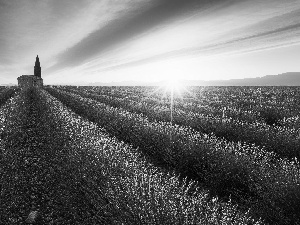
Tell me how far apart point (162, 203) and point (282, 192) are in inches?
78.7

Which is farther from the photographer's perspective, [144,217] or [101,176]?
[101,176]

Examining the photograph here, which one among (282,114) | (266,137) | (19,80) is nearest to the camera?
(266,137)

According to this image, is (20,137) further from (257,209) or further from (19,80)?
(19,80)

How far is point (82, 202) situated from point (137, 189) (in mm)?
1197

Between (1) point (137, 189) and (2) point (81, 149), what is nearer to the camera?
(1) point (137, 189)

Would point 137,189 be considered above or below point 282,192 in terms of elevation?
above

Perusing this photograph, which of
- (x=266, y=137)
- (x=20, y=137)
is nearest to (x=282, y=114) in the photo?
(x=266, y=137)

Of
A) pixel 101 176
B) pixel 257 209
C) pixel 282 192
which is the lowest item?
pixel 257 209

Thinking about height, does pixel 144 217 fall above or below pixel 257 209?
above

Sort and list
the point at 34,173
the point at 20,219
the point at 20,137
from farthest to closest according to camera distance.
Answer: the point at 20,137, the point at 34,173, the point at 20,219

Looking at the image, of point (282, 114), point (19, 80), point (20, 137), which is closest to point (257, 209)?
point (20, 137)

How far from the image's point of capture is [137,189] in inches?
140

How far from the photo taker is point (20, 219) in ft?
13.4

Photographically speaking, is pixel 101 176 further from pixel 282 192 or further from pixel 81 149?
pixel 282 192
